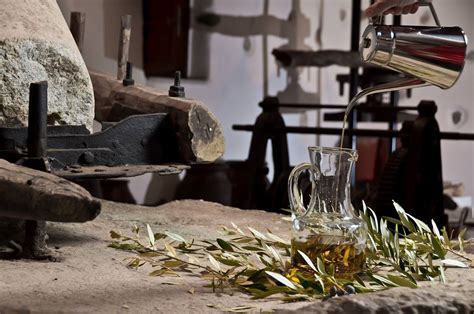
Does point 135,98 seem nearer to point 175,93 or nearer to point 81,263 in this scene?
point 175,93

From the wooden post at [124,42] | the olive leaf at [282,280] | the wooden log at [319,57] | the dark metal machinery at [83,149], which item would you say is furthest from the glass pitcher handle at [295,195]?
the wooden log at [319,57]

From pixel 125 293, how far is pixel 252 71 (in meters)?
2.53

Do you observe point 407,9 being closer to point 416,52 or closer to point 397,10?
point 397,10

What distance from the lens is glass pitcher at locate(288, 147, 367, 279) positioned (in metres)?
1.60

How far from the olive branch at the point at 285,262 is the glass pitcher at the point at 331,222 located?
2 cm

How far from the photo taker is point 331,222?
63.2 inches

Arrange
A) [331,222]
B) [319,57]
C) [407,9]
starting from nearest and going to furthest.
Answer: [331,222] < [407,9] < [319,57]

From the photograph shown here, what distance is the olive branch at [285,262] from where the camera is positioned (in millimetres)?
1511

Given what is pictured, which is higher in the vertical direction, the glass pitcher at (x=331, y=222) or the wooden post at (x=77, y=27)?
the wooden post at (x=77, y=27)

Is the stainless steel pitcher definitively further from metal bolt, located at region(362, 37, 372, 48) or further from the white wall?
the white wall

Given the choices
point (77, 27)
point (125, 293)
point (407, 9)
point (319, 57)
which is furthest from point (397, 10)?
point (319, 57)

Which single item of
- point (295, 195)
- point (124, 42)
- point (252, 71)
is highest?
point (124, 42)

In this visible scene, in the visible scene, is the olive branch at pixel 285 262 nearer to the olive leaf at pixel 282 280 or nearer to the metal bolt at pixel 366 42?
the olive leaf at pixel 282 280

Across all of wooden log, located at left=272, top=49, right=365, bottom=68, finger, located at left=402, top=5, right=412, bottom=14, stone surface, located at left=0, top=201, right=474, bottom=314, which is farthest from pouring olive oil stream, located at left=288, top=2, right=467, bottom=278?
wooden log, located at left=272, top=49, right=365, bottom=68
